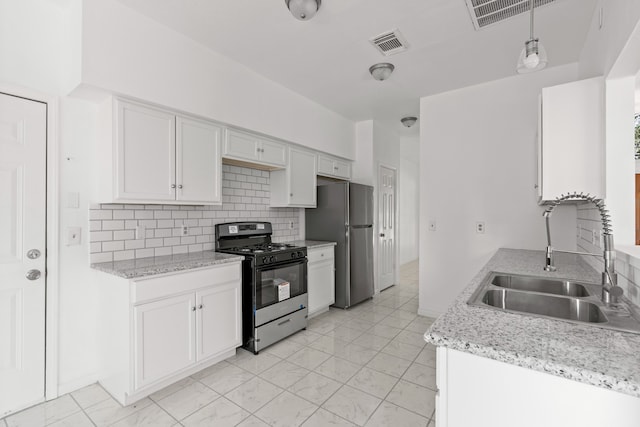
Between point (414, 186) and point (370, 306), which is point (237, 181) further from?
point (414, 186)

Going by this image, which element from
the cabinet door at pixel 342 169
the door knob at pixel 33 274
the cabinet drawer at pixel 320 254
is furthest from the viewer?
the cabinet door at pixel 342 169

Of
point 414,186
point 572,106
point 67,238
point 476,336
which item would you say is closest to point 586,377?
point 476,336

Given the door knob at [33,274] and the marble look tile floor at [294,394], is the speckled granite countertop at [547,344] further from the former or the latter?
the door knob at [33,274]

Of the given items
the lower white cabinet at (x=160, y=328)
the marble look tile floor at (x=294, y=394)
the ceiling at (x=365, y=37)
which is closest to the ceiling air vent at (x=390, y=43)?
the ceiling at (x=365, y=37)

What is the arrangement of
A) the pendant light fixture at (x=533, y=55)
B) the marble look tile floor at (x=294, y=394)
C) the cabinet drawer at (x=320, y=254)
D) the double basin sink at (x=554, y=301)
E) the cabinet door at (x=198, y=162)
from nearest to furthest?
the double basin sink at (x=554, y=301)
the pendant light fixture at (x=533, y=55)
the marble look tile floor at (x=294, y=394)
the cabinet door at (x=198, y=162)
the cabinet drawer at (x=320, y=254)

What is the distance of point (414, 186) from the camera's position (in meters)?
8.12

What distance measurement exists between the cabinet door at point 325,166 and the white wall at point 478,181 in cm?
121

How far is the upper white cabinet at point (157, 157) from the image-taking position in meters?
2.18

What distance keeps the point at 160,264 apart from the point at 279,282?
111cm

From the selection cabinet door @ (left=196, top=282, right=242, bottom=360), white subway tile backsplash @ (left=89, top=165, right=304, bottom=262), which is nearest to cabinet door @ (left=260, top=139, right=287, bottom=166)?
white subway tile backsplash @ (left=89, top=165, right=304, bottom=262)

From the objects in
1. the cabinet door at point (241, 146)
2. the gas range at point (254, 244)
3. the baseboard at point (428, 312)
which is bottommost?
the baseboard at point (428, 312)

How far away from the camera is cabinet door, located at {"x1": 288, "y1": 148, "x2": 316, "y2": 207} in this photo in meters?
3.62

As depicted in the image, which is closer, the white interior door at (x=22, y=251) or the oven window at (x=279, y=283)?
the white interior door at (x=22, y=251)

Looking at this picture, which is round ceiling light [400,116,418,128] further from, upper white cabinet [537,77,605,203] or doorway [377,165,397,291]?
upper white cabinet [537,77,605,203]
